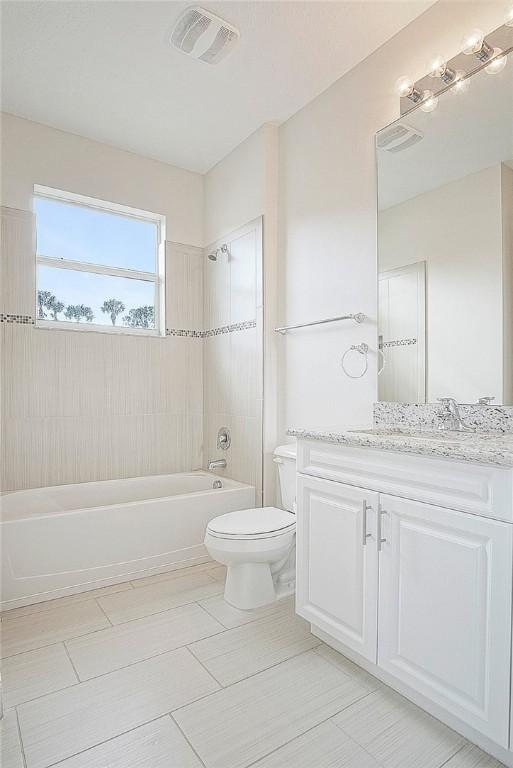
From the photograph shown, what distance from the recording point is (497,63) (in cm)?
169

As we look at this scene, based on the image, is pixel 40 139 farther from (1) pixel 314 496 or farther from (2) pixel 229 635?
(2) pixel 229 635

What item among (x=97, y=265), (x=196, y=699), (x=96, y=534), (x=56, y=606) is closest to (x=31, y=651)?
(x=56, y=606)

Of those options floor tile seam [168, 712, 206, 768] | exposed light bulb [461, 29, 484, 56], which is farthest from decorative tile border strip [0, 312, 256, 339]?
floor tile seam [168, 712, 206, 768]

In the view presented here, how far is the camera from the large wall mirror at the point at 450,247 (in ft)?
5.57

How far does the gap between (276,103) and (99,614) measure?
2.94 metres

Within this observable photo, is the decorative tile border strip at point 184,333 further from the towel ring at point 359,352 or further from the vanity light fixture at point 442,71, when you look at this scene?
the vanity light fixture at point 442,71

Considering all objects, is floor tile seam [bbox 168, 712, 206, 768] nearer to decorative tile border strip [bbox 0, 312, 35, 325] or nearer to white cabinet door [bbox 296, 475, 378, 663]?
white cabinet door [bbox 296, 475, 378, 663]

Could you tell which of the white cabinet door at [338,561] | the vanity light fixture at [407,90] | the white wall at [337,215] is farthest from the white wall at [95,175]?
the white cabinet door at [338,561]

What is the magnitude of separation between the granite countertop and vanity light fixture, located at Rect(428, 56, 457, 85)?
4.79ft

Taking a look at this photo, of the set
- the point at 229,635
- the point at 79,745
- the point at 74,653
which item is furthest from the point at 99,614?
the point at 79,745

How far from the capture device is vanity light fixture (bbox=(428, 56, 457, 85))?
1835 mm

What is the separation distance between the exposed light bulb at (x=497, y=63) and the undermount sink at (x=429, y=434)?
1384 millimetres

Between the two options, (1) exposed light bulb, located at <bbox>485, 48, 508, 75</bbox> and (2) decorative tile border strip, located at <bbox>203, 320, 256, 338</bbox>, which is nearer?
(1) exposed light bulb, located at <bbox>485, 48, 508, 75</bbox>

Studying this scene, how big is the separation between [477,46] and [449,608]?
2036mm
